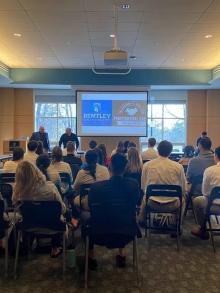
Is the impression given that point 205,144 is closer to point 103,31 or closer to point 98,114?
point 103,31

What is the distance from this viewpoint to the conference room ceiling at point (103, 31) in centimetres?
539

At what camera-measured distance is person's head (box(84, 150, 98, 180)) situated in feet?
13.1

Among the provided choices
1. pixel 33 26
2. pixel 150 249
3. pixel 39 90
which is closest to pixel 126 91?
pixel 39 90

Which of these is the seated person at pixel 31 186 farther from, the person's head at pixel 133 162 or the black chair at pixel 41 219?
the person's head at pixel 133 162

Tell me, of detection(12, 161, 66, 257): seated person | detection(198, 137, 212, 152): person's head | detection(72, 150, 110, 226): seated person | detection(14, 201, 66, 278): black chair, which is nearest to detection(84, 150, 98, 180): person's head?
detection(72, 150, 110, 226): seated person

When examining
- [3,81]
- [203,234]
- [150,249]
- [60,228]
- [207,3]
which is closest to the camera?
[60,228]

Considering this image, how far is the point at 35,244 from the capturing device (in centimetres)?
396

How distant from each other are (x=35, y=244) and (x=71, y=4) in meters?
3.74

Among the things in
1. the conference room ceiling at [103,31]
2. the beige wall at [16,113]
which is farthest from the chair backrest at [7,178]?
the beige wall at [16,113]

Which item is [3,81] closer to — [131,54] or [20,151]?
[131,54]

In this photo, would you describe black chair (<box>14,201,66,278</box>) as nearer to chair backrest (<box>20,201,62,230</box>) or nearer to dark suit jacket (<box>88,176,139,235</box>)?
chair backrest (<box>20,201,62,230</box>)

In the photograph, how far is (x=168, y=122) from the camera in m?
13.0

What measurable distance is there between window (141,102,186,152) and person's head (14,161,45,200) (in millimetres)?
9834

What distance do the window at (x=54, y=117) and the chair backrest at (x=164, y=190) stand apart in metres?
9.35
